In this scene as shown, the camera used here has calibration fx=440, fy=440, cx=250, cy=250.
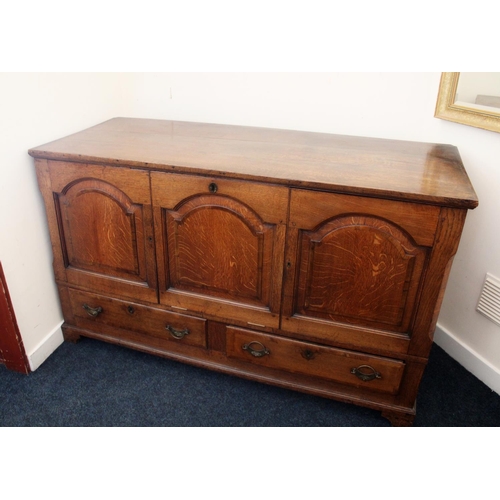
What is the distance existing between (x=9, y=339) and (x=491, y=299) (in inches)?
76.9

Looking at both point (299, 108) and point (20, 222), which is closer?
point (20, 222)

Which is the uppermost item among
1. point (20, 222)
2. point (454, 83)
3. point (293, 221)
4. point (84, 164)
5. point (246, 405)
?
point (454, 83)

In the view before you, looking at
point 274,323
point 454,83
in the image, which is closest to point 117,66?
point 274,323

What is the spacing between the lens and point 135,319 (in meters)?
1.84

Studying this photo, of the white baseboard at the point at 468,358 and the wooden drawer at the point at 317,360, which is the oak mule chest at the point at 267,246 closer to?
the wooden drawer at the point at 317,360

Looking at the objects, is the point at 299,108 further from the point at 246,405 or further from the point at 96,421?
the point at 96,421

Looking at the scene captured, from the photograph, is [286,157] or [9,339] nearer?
[286,157]

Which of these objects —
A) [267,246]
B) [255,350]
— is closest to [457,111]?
[267,246]

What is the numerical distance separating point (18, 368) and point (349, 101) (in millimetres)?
1797

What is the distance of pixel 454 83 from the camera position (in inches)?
67.1

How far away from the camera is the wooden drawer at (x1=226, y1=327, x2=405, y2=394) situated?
5.16ft

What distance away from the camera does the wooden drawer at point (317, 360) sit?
157 centimetres

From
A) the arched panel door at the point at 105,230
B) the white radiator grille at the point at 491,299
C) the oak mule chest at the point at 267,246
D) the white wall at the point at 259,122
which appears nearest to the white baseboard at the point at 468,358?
the white wall at the point at 259,122

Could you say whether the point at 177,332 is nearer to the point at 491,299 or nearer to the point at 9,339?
the point at 9,339
